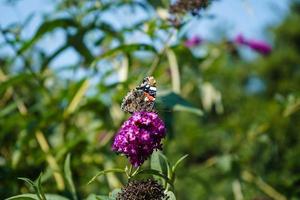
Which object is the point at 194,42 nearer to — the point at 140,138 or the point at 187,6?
the point at 187,6

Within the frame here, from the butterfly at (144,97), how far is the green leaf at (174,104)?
386mm

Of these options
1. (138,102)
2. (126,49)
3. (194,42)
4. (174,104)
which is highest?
(194,42)

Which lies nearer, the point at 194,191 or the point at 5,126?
the point at 5,126

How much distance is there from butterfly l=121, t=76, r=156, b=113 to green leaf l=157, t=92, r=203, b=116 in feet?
1.27

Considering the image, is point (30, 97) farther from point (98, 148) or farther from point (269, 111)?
point (269, 111)

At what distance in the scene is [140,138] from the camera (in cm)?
88

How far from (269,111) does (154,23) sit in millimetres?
877

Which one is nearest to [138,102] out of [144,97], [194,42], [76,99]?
[144,97]

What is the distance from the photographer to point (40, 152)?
66.9 inches

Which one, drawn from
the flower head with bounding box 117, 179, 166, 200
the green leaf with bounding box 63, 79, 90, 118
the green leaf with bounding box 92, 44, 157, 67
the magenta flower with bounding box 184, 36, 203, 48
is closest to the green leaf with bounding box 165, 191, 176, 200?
the flower head with bounding box 117, 179, 166, 200

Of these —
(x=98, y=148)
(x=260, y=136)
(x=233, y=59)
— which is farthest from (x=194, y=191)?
(x=98, y=148)

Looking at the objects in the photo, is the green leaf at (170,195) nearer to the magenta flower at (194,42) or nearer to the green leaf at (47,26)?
the green leaf at (47,26)

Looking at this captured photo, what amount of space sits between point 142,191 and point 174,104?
59 cm

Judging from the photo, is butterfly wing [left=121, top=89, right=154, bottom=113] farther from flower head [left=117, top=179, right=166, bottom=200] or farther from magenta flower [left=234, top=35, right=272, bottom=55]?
magenta flower [left=234, top=35, right=272, bottom=55]
